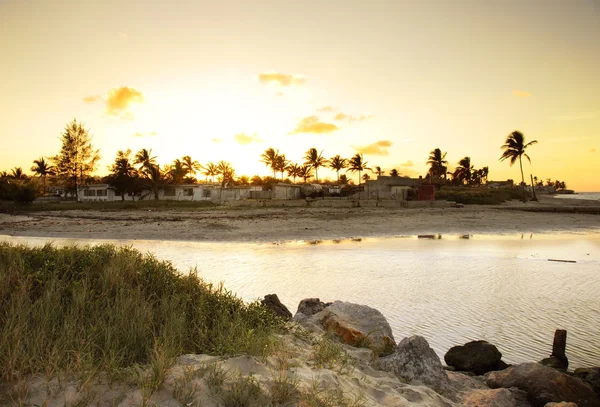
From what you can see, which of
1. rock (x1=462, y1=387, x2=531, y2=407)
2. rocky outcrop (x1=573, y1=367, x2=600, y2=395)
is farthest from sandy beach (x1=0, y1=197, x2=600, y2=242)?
rock (x1=462, y1=387, x2=531, y2=407)

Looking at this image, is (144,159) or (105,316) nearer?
(105,316)

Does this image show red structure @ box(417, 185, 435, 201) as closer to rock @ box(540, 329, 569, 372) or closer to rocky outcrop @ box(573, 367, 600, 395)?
rock @ box(540, 329, 569, 372)

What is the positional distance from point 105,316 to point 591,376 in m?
6.06

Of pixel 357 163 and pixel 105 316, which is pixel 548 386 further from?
pixel 357 163

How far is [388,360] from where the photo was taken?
5.10 meters

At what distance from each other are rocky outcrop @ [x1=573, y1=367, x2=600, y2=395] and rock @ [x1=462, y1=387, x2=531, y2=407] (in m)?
1.09

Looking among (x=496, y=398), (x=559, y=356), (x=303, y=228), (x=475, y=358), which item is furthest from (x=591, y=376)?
(x=303, y=228)

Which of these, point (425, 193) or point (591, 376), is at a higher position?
point (425, 193)

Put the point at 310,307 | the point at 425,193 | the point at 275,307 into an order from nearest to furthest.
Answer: the point at 275,307 < the point at 310,307 < the point at 425,193

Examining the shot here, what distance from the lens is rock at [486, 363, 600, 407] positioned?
4.67 meters

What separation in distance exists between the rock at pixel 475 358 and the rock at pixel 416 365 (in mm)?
978

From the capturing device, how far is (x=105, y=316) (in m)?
4.46

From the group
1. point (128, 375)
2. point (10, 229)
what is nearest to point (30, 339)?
point (128, 375)

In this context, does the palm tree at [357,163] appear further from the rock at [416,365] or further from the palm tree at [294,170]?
the rock at [416,365]
